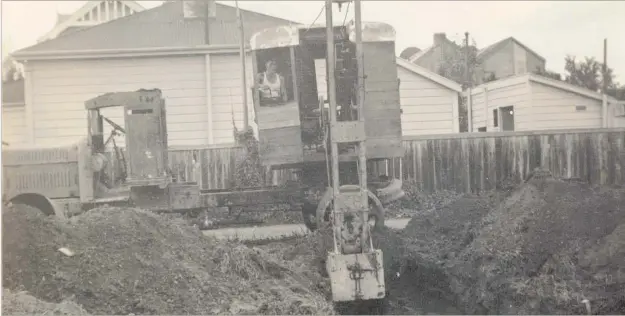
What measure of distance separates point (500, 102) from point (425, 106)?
2439 millimetres

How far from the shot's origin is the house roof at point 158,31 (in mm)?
14305

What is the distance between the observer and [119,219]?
6.68 metres

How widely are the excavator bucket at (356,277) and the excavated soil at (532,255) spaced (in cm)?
144

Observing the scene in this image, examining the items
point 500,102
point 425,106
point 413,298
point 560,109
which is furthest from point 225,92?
point 413,298

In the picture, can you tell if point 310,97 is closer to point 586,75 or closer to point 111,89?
point 111,89

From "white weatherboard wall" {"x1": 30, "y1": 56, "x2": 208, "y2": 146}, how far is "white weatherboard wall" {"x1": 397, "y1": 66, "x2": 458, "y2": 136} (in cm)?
505

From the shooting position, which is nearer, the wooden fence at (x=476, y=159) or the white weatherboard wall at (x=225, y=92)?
the wooden fence at (x=476, y=159)

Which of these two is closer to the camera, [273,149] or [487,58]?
[273,149]

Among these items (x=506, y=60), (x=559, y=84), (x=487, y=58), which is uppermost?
(x=487, y=58)

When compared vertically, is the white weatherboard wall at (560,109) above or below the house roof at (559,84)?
below

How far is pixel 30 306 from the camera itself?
517 cm

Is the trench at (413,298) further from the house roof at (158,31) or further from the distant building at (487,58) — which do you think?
the distant building at (487,58)

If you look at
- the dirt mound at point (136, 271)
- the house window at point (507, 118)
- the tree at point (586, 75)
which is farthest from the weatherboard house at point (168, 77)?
the dirt mound at point (136, 271)

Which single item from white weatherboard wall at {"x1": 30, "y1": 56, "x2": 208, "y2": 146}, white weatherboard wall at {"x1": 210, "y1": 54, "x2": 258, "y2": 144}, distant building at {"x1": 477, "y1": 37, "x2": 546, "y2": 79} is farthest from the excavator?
distant building at {"x1": 477, "y1": 37, "x2": 546, "y2": 79}
